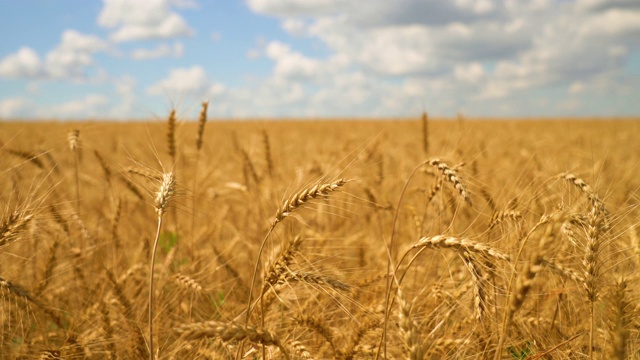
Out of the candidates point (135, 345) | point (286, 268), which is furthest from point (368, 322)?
point (135, 345)

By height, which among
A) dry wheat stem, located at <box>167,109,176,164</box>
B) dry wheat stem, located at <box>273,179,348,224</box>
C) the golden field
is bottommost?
the golden field

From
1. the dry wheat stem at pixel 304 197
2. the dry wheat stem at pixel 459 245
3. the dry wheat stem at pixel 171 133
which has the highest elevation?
the dry wheat stem at pixel 171 133

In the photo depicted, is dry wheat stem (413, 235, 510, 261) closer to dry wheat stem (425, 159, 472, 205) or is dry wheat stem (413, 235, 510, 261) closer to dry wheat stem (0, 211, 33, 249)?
dry wheat stem (425, 159, 472, 205)

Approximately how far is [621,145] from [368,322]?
461 inches

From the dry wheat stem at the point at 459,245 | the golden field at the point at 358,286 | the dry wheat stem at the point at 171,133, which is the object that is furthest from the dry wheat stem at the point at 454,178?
the dry wheat stem at the point at 171,133

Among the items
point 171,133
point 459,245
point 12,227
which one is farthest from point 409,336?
point 171,133

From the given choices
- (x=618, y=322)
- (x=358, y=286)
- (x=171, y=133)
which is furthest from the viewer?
(x=171, y=133)

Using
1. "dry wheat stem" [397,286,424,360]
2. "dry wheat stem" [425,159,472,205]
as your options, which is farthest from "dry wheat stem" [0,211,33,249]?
"dry wheat stem" [425,159,472,205]

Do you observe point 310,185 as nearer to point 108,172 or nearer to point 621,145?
point 108,172

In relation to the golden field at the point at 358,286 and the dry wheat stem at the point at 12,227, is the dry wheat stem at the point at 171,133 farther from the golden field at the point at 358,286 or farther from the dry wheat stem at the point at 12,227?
the dry wheat stem at the point at 12,227

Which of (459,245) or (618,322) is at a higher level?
(459,245)

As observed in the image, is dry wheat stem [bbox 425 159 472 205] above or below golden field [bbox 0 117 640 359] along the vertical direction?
above

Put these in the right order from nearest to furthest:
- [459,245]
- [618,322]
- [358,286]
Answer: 1. [618,322]
2. [459,245]
3. [358,286]

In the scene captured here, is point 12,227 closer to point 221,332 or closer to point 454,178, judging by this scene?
point 221,332
